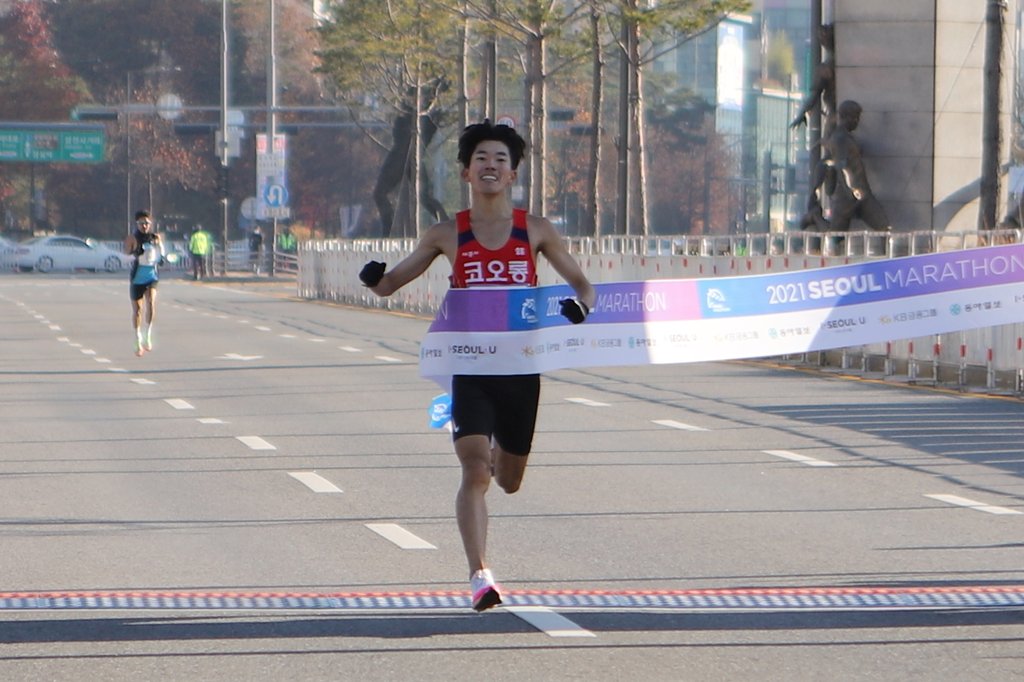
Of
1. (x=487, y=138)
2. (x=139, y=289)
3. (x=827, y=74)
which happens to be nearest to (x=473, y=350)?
(x=487, y=138)

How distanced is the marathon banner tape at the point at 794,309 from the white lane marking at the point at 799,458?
3598 millimetres

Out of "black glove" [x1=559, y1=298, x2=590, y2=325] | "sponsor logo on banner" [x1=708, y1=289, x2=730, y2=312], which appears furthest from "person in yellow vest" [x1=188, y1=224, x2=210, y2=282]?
"black glove" [x1=559, y1=298, x2=590, y2=325]

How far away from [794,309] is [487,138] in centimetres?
256

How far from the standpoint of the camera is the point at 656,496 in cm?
1229

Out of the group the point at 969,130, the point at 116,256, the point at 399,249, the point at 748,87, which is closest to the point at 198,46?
the point at 116,256

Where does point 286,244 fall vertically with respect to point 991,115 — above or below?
below

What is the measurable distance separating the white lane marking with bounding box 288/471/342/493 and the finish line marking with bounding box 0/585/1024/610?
385cm

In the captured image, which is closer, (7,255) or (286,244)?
(7,255)

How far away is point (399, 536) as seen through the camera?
10.6m

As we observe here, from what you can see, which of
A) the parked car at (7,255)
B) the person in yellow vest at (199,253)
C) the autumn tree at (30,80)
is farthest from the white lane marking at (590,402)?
the autumn tree at (30,80)

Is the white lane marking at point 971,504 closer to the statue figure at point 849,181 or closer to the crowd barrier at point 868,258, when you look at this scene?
the crowd barrier at point 868,258

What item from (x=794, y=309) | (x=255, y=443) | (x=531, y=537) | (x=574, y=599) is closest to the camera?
(x=574, y=599)

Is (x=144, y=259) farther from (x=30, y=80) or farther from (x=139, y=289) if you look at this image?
(x=30, y=80)

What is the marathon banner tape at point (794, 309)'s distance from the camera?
1013 cm
